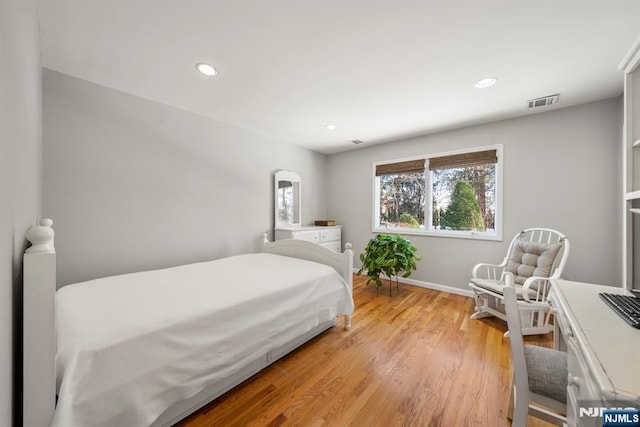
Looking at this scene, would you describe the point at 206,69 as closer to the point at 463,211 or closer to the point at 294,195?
the point at 294,195

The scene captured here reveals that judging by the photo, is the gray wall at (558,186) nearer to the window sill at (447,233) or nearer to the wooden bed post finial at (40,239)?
the window sill at (447,233)

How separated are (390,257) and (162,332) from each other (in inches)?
108

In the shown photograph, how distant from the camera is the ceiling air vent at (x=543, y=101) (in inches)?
94.0

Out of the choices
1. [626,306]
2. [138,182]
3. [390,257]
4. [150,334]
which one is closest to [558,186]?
[390,257]

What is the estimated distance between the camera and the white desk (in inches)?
24.7

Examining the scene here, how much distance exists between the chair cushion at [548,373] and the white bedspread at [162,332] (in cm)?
137

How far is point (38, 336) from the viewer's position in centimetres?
85

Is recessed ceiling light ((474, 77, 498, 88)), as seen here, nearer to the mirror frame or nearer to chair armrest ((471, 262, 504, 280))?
chair armrest ((471, 262, 504, 280))

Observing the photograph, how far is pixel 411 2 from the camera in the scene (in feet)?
4.35

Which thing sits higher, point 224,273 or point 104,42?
point 104,42

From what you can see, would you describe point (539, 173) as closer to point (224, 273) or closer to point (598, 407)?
point (598, 407)

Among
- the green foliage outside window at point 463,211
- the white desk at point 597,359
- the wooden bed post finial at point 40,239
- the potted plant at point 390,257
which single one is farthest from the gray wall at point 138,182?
the white desk at point 597,359

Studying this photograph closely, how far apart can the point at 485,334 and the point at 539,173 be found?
1982 millimetres

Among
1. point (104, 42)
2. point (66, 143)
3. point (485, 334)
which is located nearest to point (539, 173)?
point (485, 334)
